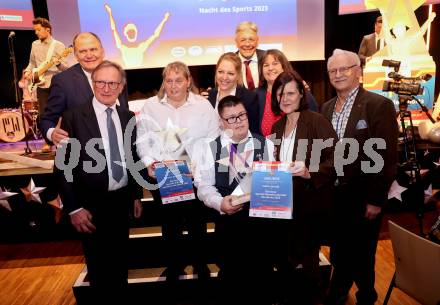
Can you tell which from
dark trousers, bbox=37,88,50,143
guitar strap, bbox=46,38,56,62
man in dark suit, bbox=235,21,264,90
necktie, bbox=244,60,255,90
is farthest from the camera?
guitar strap, bbox=46,38,56,62

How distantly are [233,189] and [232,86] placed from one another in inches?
43.1

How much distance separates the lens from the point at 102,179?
2.29 m

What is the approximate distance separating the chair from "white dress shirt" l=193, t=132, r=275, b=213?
2.55 feet

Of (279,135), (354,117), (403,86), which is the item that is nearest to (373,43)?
(403,86)

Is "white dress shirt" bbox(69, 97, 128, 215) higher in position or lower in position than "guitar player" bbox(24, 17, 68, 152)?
lower

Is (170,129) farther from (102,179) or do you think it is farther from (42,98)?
(42,98)

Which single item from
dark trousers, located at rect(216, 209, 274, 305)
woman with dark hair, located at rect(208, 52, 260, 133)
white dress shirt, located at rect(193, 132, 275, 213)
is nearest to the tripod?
woman with dark hair, located at rect(208, 52, 260, 133)

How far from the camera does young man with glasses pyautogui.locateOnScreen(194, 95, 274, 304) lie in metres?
2.07

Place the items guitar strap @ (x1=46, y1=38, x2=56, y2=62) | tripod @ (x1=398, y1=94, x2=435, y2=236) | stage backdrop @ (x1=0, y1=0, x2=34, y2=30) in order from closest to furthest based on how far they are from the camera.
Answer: tripod @ (x1=398, y1=94, x2=435, y2=236) → guitar strap @ (x1=46, y1=38, x2=56, y2=62) → stage backdrop @ (x1=0, y1=0, x2=34, y2=30)

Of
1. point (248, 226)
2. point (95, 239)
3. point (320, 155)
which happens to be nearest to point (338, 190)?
point (320, 155)

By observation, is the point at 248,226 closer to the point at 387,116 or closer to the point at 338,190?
the point at 338,190

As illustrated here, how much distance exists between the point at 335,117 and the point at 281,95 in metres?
0.56

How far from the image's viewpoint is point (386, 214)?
427 centimetres

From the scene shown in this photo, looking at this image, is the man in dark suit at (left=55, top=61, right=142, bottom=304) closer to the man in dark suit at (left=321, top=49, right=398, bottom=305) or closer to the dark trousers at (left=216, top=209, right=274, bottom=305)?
the dark trousers at (left=216, top=209, right=274, bottom=305)
